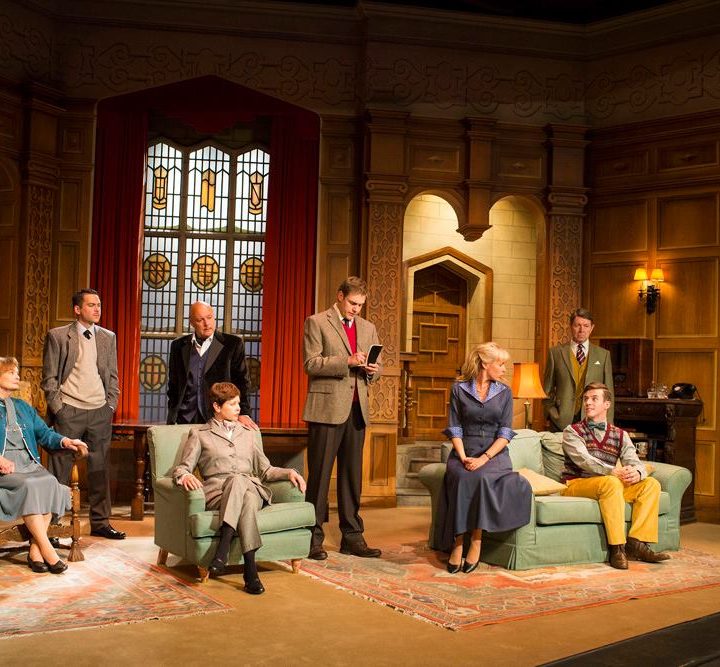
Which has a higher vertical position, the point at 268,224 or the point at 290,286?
the point at 268,224

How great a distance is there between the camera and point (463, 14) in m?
8.48

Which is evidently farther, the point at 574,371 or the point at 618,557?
the point at 574,371

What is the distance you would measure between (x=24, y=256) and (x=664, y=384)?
5.76 m

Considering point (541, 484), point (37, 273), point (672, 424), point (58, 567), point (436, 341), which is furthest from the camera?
point (436, 341)

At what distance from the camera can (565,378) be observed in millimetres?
6844

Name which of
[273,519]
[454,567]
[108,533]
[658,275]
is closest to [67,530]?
[108,533]

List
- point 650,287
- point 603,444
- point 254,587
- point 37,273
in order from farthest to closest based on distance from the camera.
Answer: point 650,287, point 37,273, point 603,444, point 254,587

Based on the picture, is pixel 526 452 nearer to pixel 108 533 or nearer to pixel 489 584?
pixel 489 584

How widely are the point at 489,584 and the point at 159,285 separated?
5.36 meters

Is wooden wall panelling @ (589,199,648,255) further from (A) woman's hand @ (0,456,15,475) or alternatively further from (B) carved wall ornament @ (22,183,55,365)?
(A) woman's hand @ (0,456,15,475)

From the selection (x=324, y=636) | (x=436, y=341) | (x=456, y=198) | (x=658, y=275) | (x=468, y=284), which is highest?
(x=456, y=198)

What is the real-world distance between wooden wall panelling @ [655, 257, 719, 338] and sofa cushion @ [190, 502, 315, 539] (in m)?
4.56

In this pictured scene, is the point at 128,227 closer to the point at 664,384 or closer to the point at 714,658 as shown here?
the point at 664,384

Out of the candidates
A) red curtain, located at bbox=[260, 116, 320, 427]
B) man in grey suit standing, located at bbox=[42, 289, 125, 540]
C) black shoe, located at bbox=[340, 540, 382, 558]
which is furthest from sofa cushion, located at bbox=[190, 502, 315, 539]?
red curtain, located at bbox=[260, 116, 320, 427]
